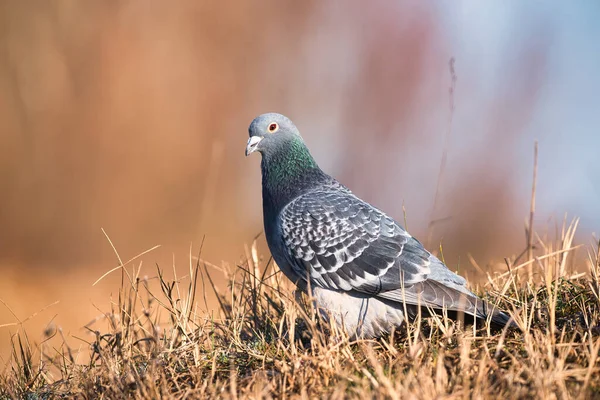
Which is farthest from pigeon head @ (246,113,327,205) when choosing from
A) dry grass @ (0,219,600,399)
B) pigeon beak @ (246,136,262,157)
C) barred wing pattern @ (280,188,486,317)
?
dry grass @ (0,219,600,399)

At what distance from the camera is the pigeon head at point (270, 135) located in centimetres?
464

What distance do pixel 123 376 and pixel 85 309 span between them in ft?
14.0

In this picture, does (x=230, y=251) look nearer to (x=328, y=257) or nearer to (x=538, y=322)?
(x=328, y=257)

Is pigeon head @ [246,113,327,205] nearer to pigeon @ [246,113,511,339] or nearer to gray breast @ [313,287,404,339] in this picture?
pigeon @ [246,113,511,339]

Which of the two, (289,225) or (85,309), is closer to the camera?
(289,225)

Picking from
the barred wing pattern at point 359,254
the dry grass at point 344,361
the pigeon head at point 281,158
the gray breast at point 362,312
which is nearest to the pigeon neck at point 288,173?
the pigeon head at point 281,158

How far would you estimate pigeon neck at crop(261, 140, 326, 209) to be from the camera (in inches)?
173

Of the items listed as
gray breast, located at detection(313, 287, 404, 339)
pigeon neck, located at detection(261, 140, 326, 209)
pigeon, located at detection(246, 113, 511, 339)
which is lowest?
gray breast, located at detection(313, 287, 404, 339)

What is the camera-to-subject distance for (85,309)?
696 centimetres

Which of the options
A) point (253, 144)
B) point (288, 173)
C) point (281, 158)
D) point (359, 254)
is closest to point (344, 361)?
point (359, 254)

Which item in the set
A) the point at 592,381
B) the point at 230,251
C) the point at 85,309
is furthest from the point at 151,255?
the point at 592,381

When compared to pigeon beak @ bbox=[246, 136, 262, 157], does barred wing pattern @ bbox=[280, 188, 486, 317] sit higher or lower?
lower

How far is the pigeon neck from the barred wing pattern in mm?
206

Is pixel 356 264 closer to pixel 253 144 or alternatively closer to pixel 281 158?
pixel 281 158
